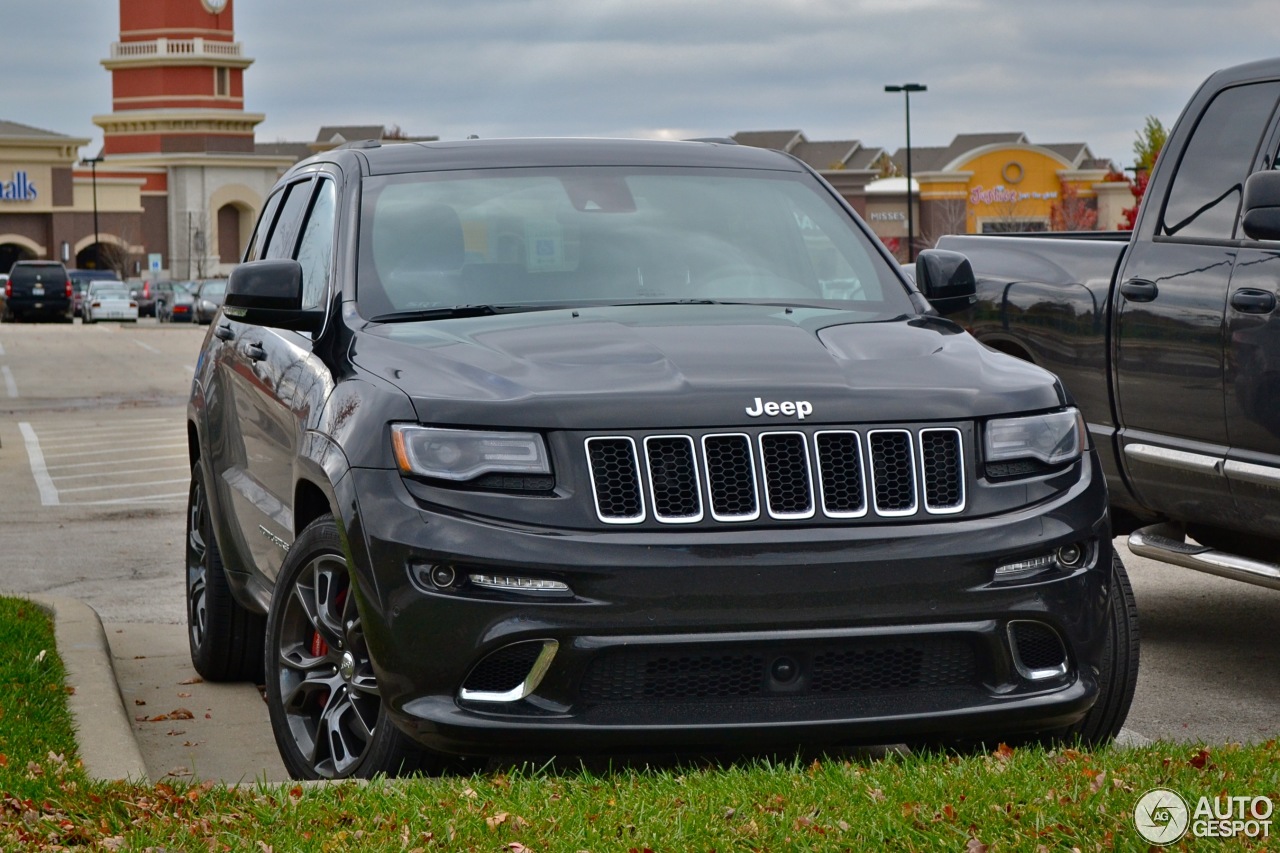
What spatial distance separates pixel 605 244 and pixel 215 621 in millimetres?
2412

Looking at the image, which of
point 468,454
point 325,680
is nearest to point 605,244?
point 468,454

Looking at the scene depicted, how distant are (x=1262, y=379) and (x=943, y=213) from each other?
8721 cm

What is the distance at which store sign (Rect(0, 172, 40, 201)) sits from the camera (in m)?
96.0

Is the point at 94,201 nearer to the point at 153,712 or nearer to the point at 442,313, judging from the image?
the point at 153,712

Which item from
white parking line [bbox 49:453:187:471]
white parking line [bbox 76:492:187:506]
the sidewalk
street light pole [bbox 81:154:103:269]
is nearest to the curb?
the sidewalk

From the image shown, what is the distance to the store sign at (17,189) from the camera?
96.0 metres

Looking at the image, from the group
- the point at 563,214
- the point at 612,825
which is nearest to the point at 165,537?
the point at 563,214

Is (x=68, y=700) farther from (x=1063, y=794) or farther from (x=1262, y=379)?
(x=1262, y=379)

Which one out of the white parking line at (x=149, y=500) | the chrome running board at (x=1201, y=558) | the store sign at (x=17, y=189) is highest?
the store sign at (x=17, y=189)

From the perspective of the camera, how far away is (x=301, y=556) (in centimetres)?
491

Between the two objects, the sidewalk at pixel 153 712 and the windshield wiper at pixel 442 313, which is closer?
the windshield wiper at pixel 442 313

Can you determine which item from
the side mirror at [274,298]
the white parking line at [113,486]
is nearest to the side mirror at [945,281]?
the side mirror at [274,298]

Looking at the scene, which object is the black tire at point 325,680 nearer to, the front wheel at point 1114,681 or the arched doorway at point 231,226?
the front wheel at point 1114,681

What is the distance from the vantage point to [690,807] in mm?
4180
